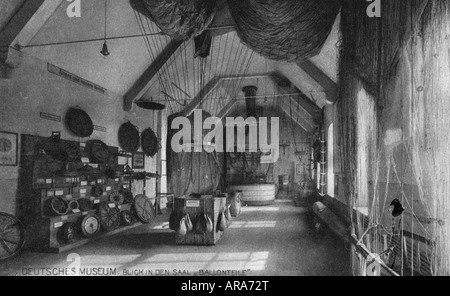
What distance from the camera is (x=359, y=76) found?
3311 mm

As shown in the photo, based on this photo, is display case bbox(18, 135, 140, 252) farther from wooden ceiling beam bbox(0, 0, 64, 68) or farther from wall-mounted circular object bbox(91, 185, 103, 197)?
wooden ceiling beam bbox(0, 0, 64, 68)

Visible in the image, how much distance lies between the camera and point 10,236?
16.2 feet

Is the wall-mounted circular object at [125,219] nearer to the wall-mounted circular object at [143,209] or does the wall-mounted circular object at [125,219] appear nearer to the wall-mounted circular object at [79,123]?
the wall-mounted circular object at [143,209]

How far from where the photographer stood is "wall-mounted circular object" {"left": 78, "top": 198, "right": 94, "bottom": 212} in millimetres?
6438

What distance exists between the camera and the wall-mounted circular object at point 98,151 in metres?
7.37

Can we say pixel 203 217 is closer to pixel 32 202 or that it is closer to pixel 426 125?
pixel 32 202

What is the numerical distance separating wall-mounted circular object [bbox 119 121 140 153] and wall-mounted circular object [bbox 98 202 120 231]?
7.54 ft

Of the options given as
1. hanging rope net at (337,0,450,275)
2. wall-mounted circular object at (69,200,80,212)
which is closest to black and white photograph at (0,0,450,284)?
hanging rope net at (337,0,450,275)

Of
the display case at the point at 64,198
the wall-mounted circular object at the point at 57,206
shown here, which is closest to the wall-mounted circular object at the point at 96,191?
the display case at the point at 64,198

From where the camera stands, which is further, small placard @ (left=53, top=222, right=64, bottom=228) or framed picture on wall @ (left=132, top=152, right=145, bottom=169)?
framed picture on wall @ (left=132, top=152, right=145, bottom=169)

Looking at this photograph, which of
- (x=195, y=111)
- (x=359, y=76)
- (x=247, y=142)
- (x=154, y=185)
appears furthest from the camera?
(x=247, y=142)

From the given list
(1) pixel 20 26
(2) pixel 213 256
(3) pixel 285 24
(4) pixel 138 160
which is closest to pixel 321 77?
(3) pixel 285 24
